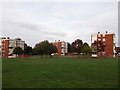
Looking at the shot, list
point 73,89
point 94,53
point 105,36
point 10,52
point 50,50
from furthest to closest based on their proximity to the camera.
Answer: point 10,52, point 105,36, point 94,53, point 50,50, point 73,89

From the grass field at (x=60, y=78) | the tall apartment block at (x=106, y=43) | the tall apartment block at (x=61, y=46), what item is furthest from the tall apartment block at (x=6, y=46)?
the grass field at (x=60, y=78)

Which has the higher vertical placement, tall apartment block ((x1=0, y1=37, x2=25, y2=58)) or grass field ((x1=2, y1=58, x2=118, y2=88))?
tall apartment block ((x1=0, y1=37, x2=25, y2=58))

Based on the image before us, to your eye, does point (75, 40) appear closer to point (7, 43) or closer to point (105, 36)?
point (105, 36)

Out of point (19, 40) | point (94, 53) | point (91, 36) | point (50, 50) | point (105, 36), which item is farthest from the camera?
point (19, 40)

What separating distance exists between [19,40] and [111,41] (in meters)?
68.7

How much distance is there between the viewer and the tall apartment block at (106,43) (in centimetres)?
12003

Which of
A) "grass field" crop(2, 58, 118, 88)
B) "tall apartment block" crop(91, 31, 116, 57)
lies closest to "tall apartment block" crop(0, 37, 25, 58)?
"tall apartment block" crop(91, 31, 116, 57)

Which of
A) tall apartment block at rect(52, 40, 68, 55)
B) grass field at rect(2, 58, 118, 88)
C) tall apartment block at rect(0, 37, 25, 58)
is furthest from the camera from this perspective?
tall apartment block at rect(52, 40, 68, 55)

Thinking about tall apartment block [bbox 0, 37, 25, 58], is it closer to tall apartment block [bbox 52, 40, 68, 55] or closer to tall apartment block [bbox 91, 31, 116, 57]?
tall apartment block [bbox 52, 40, 68, 55]

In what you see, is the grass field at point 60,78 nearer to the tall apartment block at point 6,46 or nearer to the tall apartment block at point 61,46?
the tall apartment block at point 6,46

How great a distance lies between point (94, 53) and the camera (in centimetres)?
11875

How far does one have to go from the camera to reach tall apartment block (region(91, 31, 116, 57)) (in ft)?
394

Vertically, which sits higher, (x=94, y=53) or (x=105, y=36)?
(x=105, y=36)

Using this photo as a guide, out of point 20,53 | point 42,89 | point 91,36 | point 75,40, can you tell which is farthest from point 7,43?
point 42,89
